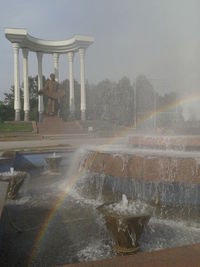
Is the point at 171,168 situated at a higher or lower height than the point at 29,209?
higher

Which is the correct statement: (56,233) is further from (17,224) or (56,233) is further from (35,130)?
(35,130)

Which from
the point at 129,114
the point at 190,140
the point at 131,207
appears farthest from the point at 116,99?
the point at 131,207

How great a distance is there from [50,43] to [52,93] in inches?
347

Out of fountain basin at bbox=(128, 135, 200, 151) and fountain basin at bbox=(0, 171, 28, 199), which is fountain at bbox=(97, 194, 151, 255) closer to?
fountain basin at bbox=(0, 171, 28, 199)

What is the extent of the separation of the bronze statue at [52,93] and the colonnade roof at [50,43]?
6.05 m

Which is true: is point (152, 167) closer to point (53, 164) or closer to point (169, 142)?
point (169, 142)

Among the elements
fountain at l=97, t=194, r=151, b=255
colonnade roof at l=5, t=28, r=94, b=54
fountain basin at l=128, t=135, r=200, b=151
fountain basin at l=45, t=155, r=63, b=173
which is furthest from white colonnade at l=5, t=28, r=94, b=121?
fountain at l=97, t=194, r=151, b=255

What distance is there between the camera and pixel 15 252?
12.3 ft

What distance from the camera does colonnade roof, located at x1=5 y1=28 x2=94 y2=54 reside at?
32312mm

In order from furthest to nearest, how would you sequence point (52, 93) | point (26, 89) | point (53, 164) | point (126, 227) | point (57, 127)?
point (26, 89) < point (52, 93) < point (57, 127) < point (53, 164) < point (126, 227)

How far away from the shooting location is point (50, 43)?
35.8 metres

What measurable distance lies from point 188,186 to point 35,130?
23209 mm

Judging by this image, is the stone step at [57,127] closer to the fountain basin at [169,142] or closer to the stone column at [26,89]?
the stone column at [26,89]

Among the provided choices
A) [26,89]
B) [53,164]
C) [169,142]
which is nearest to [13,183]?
[169,142]
